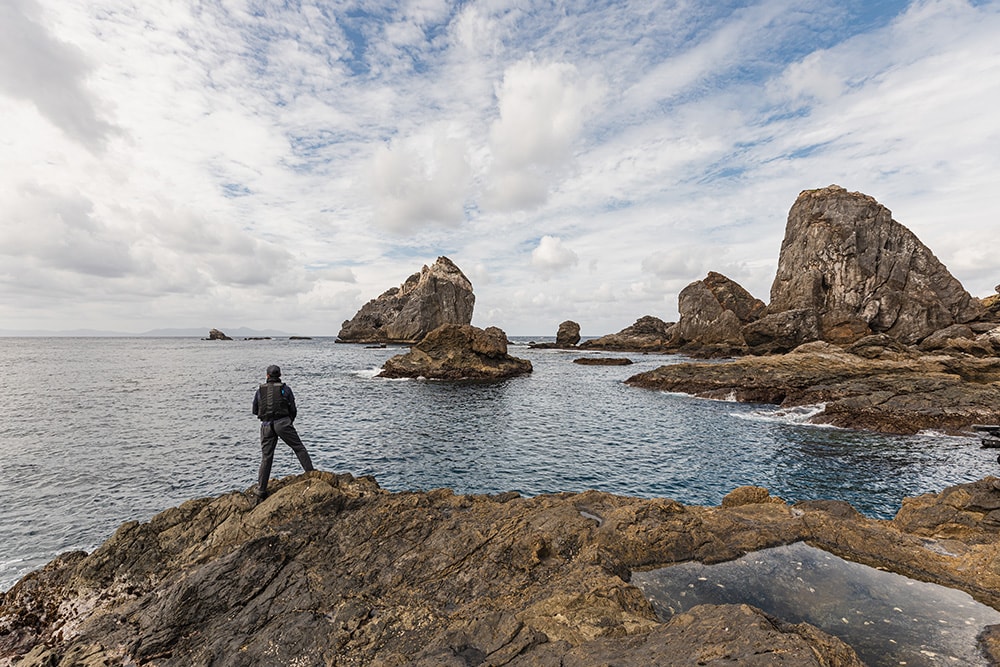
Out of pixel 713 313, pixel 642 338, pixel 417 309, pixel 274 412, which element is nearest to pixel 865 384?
pixel 274 412

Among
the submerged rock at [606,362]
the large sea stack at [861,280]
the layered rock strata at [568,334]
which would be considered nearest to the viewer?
the large sea stack at [861,280]

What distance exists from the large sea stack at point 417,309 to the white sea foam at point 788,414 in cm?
9735

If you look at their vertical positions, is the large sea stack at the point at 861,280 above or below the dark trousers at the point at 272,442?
above

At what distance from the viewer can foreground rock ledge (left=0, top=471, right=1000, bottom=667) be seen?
5.12 meters

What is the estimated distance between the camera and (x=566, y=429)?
85.3ft

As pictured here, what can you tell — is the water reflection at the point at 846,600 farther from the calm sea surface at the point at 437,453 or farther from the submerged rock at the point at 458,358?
the submerged rock at the point at 458,358

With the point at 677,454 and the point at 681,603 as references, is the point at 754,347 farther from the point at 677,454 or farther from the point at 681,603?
the point at 681,603

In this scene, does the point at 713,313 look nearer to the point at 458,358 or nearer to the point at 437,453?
the point at 458,358

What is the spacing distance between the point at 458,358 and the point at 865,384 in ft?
128

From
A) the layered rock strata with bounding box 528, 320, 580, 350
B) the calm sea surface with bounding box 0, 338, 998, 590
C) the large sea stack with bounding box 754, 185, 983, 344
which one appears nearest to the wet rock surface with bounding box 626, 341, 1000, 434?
the calm sea surface with bounding box 0, 338, 998, 590

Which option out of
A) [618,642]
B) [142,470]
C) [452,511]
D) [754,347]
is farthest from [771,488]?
[754,347]

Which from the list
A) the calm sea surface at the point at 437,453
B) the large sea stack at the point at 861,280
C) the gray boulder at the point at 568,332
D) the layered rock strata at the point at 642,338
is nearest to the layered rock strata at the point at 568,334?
the gray boulder at the point at 568,332

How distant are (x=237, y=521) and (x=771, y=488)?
1789cm

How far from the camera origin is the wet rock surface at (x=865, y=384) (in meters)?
26.3
